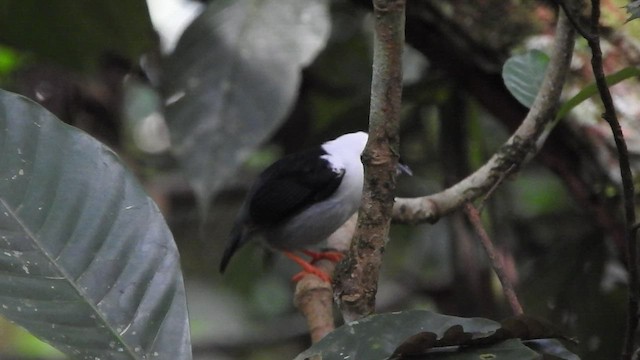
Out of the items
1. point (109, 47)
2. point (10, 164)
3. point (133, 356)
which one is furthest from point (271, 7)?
point (133, 356)

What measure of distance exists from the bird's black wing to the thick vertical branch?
124 cm

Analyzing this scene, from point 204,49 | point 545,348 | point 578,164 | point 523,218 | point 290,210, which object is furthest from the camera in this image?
point 523,218

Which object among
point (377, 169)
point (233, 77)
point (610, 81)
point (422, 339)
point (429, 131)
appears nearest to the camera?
point (422, 339)

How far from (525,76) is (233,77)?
2.23 ft

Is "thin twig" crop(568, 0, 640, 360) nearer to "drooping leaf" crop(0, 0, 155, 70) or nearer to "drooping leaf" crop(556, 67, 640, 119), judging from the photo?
"drooping leaf" crop(556, 67, 640, 119)

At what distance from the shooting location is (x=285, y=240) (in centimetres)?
260

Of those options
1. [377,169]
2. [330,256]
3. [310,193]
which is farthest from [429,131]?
[377,169]

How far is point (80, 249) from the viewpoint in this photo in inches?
46.3

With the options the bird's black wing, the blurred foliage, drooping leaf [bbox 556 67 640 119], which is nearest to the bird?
the bird's black wing

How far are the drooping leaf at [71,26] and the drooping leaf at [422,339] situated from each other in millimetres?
1418

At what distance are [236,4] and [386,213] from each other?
1149 mm

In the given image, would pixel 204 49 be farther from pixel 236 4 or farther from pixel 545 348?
pixel 545 348

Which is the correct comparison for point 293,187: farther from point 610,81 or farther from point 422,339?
point 422,339

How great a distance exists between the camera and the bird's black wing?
7.92 ft
